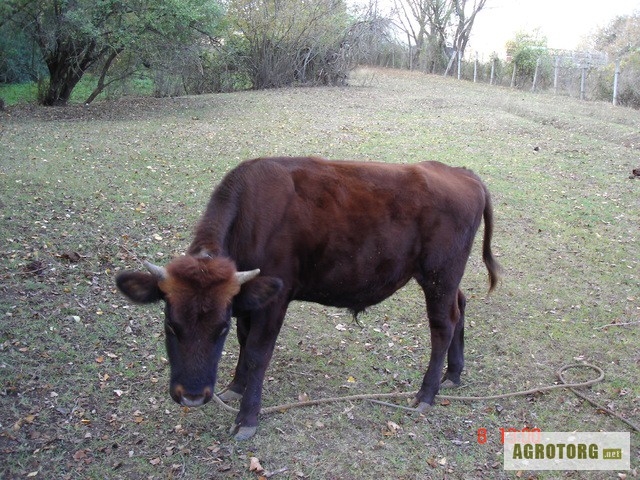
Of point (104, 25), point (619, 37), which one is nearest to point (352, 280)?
point (104, 25)

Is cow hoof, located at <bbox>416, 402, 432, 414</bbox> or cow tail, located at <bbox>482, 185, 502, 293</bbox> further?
cow tail, located at <bbox>482, 185, 502, 293</bbox>

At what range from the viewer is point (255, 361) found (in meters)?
4.80

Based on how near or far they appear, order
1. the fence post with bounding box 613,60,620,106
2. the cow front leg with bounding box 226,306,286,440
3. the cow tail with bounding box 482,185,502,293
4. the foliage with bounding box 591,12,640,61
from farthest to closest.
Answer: the foliage with bounding box 591,12,640,61 < the fence post with bounding box 613,60,620,106 < the cow tail with bounding box 482,185,502,293 < the cow front leg with bounding box 226,306,286,440

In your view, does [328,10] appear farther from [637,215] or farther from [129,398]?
[129,398]

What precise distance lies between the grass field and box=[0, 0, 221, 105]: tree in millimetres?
3591

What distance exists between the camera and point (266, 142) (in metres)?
15.2

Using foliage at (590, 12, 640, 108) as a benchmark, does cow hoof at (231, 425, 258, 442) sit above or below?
below

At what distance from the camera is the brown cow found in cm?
403

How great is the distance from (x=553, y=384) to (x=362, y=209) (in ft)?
8.67

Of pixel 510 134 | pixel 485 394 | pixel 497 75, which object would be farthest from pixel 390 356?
pixel 497 75

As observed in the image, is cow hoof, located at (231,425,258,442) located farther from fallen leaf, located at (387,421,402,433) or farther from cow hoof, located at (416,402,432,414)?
cow hoof, located at (416,402,432,414)

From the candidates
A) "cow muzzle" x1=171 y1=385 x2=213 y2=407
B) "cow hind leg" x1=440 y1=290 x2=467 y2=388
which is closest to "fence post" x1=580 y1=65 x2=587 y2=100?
"cow hind leg" x1=440 y1=290 x2=467 y2=388

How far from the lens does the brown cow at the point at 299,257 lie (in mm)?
4027
